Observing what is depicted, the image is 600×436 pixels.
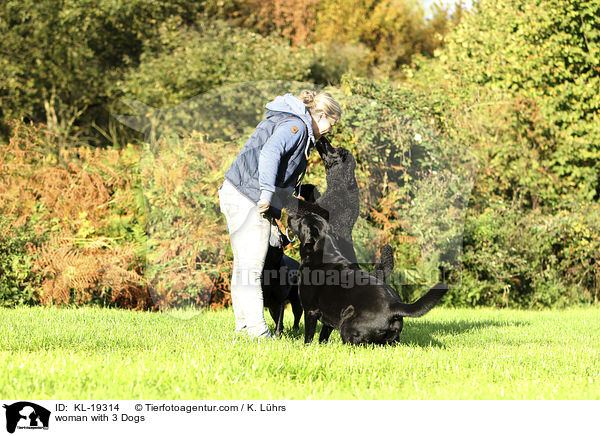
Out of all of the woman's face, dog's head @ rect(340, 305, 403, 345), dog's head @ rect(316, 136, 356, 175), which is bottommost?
dog's head @ rect(340, 305, 403, 345)

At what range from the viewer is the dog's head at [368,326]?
5.08m

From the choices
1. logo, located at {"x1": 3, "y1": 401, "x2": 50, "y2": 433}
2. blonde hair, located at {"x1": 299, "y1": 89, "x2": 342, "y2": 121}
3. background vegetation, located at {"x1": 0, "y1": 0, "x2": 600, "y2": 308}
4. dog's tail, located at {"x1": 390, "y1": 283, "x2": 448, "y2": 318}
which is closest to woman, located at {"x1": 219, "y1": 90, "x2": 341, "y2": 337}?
blonde hair, located at {"x1": 299, "y1": 89, "x2": 342, "y2": 121}

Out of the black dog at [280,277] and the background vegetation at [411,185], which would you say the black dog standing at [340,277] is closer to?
the black dog at [280,277]

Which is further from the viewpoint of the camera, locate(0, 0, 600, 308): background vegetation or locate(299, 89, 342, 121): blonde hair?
locate(0, 0, 600, 308): background vegetation

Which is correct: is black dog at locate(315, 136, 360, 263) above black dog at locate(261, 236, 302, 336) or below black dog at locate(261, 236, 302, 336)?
above

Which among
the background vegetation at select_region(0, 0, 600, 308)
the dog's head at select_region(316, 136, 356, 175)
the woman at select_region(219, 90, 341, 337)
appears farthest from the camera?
the background vegetation at select_region(0, 0, 600, 308)

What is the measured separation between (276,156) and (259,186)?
1.39 ft

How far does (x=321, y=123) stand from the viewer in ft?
17.8

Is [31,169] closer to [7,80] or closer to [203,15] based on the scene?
[7,80]

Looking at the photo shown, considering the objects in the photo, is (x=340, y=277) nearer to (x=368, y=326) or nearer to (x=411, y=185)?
(x=368, y=326)

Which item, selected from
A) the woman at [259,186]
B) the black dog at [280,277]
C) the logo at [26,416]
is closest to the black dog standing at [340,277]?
the black dog at [280,277]

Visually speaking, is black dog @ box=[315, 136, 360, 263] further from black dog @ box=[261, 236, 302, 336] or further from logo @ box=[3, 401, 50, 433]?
logo @ box=[3, 401, 50, 433]

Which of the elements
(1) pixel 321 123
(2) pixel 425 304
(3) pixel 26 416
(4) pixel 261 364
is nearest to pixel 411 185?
(1) pixel 321 123

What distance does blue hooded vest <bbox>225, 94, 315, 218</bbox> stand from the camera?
5.06 m
